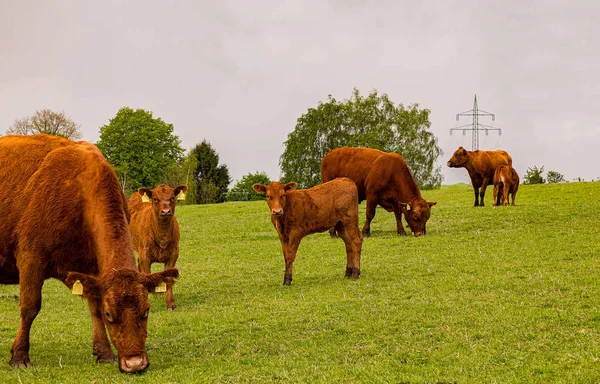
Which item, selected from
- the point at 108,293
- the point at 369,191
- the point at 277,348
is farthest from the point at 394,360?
the point at 369,191

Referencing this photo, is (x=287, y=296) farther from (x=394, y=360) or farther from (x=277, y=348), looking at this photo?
(x=394, y=360)

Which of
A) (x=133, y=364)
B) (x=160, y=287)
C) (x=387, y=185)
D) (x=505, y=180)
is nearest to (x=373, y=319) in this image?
(x=160, y=287)

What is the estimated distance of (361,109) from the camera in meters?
92.3

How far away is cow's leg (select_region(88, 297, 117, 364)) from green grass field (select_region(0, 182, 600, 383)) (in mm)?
194

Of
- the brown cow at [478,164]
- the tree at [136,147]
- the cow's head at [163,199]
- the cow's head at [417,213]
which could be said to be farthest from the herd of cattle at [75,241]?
the tree at [136,147]

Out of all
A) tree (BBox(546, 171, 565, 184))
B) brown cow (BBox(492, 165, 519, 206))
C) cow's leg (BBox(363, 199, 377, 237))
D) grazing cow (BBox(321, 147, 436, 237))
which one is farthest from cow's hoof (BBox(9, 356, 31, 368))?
tree (BBox(546, 171, 565, 184))

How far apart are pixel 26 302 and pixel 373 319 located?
18.1 feet

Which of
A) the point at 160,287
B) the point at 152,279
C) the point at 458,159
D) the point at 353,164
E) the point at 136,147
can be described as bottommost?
the point at 160,287

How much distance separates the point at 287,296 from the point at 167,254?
8.80 feet

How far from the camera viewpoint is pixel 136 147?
88.2m

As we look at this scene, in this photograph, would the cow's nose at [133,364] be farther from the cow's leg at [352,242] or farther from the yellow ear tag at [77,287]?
the cow's leg at [352,242]

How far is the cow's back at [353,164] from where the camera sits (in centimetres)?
2750

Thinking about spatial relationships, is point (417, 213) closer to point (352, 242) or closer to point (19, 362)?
point (352, 242)

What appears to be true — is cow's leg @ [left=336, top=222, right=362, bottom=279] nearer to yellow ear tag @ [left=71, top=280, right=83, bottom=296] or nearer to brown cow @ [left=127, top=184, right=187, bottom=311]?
brown cow @ [left=127, top=184, right=187, bottom=311]
